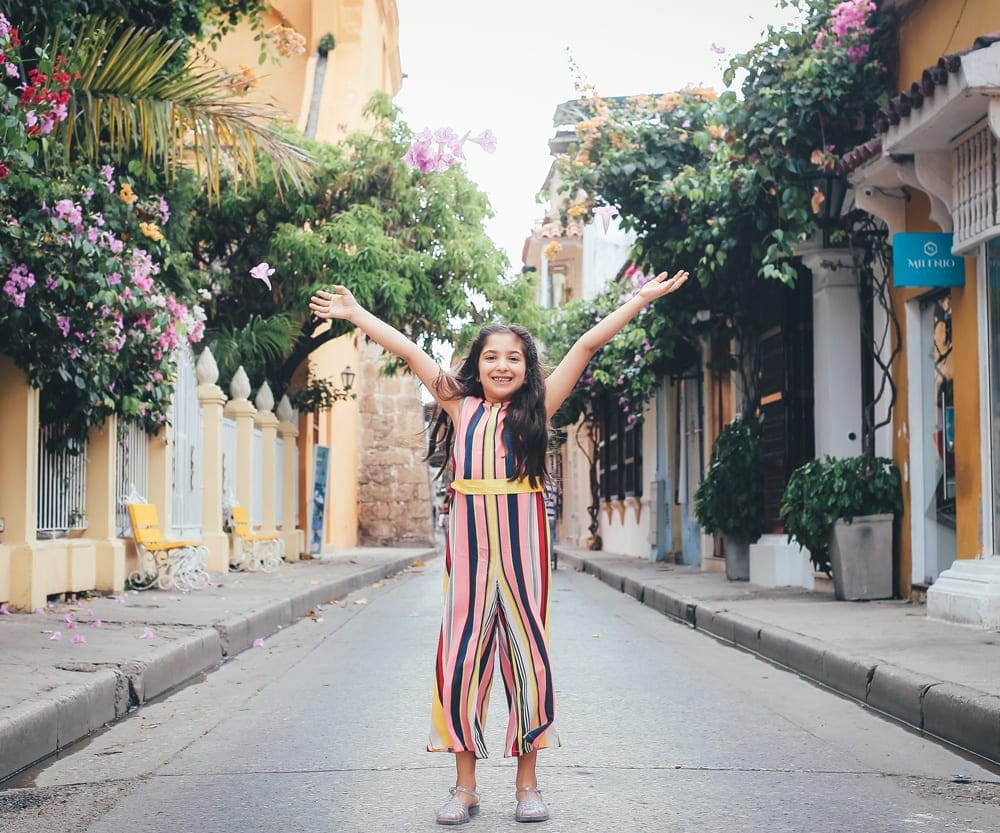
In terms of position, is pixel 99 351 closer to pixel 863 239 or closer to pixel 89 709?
pixel 89 709

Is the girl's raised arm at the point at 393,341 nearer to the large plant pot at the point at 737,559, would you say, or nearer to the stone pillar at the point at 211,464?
the large plant pot at the point at 737,559

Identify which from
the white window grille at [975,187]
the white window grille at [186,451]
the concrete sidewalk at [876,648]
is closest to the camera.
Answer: the concrete sidewalk at [876,648]

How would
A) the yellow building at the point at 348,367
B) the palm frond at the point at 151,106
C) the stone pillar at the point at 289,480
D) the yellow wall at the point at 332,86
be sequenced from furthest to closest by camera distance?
the yellow wall at the point at 332,86 → the yellow building at the point at 348,367 → the stone pillar at the point at 289,480 → the palm frond at the point at 151,106

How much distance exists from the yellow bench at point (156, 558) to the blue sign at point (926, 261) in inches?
290

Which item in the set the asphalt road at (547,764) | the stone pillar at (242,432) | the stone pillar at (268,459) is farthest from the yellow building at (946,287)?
the stone pillar at (268,459)

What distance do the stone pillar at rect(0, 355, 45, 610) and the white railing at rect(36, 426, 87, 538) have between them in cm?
55

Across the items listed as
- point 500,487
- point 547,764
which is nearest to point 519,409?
point 500,487

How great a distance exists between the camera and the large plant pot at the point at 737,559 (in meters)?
15.8

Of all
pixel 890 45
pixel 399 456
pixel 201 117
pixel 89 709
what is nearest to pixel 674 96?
pixel 890 45

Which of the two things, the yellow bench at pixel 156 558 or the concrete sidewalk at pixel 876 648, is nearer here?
the concrete sidewalk at pixel 876 648

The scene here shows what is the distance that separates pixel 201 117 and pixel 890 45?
6.01 m

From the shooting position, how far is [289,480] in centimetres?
2369

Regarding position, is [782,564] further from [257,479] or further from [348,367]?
[348,367]

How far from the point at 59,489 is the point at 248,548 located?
22.0 ft
